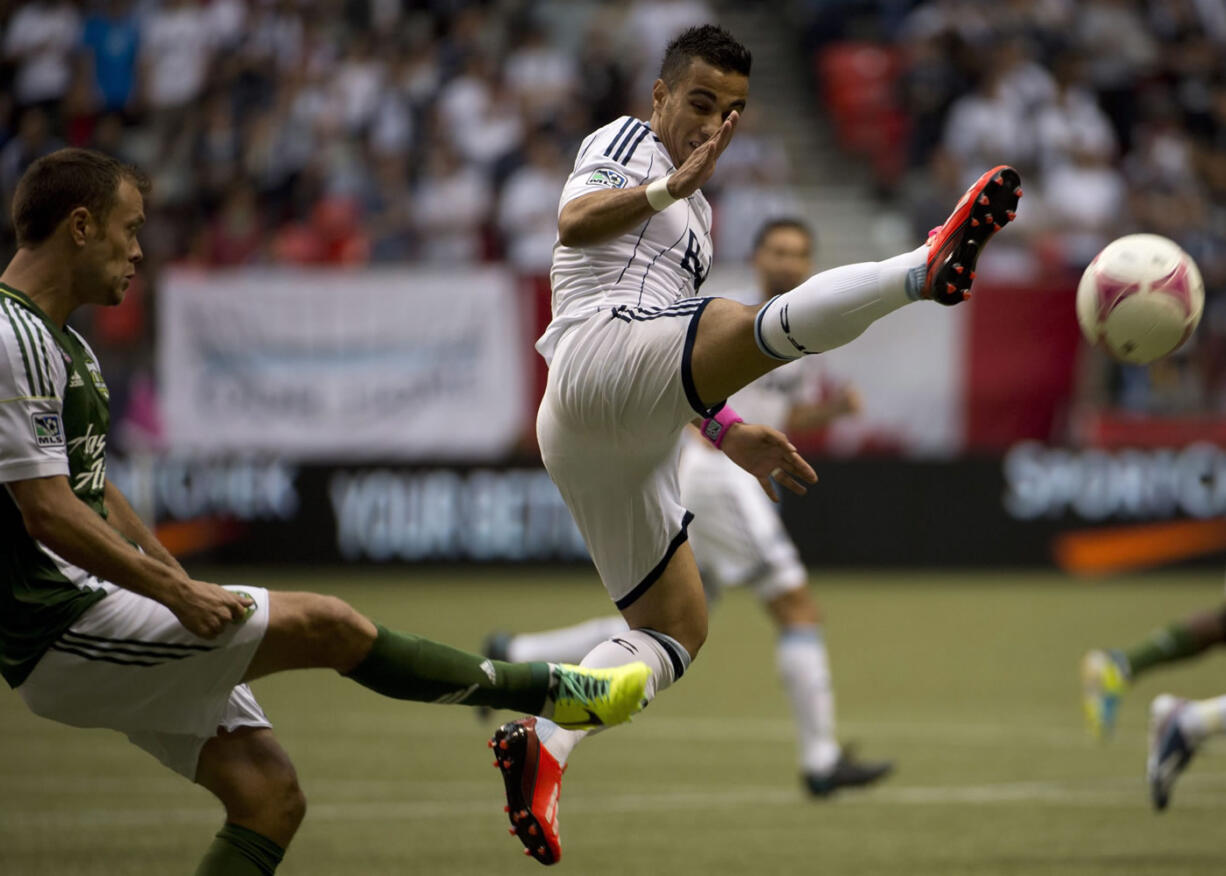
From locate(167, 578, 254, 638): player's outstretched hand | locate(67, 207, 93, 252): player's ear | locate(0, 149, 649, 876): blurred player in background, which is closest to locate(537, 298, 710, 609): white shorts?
→ locate(0, 149, 649, 876): blurred player in background

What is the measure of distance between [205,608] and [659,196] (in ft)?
5.73

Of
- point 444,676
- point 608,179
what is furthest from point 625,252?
point 444,676

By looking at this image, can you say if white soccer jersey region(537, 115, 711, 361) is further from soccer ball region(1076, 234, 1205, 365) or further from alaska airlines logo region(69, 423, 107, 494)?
alaska airlines logo region(69, 423, 107, 494)

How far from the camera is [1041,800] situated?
7.72 metres

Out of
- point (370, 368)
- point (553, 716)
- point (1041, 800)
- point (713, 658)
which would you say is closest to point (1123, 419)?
point (713, 658)

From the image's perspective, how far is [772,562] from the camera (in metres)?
8.37

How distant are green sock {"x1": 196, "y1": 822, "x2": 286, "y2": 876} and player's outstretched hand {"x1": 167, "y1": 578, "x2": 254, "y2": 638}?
686mm

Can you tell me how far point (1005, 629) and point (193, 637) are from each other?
33.2 feet

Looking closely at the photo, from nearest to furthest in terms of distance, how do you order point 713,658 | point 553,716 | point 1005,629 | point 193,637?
point 193,637, point 553,716, point 713,658, point 1005,629

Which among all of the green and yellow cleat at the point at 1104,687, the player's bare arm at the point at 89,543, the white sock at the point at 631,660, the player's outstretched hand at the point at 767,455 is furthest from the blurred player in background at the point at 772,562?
the player's bare arm at the point at 89,543

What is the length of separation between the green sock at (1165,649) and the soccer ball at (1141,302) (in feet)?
9.69

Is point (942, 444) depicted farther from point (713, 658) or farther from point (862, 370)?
point (713, 658)

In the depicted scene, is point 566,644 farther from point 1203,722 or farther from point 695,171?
point 695,171

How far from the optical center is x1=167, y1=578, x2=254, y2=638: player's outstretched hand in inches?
163
